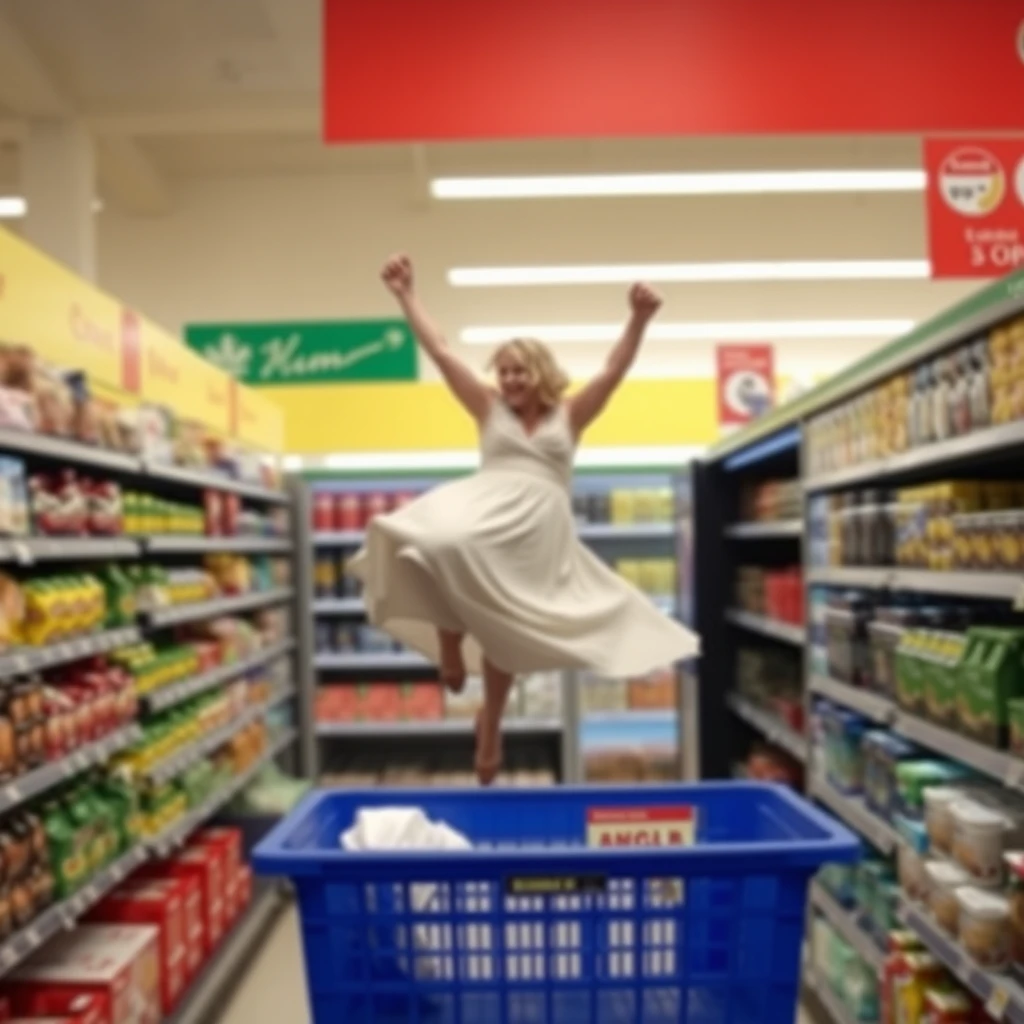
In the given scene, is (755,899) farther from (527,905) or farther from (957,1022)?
(957,1022)

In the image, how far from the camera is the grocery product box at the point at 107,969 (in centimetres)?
357

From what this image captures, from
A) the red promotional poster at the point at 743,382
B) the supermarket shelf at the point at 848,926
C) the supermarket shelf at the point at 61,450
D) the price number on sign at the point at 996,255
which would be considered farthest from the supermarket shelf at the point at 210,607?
the red promotional poster at the point at 743,382

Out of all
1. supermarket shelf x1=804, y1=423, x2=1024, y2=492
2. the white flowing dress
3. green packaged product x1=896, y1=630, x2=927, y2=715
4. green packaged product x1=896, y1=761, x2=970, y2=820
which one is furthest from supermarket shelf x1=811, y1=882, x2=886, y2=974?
the white flowing dress

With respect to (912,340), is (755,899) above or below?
below

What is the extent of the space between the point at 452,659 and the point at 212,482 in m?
3.88

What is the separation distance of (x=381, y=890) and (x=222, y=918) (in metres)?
4.04

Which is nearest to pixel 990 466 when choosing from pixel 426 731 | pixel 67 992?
pixel 67 992

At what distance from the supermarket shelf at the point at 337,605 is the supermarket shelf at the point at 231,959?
1788mm

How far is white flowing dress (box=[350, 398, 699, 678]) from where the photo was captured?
5.44 ft

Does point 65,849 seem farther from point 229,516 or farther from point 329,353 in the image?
point 329,353

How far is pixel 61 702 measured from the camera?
11.7ft

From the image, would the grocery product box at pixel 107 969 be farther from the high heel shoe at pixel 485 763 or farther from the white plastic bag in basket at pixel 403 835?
the white plastic bag in basket at pixel 403 835

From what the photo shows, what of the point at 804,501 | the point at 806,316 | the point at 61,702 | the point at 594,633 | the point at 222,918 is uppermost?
the point at 806,316

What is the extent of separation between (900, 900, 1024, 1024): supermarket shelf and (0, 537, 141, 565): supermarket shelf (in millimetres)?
2627
